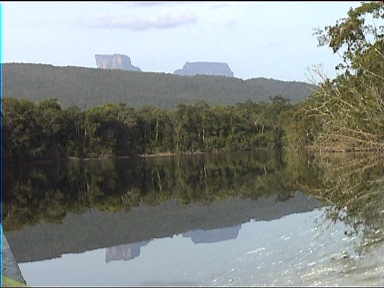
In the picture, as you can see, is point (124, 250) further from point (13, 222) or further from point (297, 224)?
point (13, 222)

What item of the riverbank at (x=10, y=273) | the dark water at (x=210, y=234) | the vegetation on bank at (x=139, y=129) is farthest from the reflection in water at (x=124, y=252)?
the vegetation on bank at (x=139, y=129)

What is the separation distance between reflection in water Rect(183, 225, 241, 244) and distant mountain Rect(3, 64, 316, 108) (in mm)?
82860

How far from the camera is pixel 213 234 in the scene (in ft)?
48.8

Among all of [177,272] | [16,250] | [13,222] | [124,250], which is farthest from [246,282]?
[13,222]

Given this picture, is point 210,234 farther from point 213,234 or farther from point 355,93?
point 355,93

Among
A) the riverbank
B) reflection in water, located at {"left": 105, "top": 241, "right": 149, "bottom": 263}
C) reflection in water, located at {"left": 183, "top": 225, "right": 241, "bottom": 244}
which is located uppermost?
the riverbank

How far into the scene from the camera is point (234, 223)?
1672cm

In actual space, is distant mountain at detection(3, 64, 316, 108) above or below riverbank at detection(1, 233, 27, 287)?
above

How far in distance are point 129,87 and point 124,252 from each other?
355 ft

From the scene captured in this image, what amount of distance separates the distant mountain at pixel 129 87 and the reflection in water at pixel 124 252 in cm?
8356

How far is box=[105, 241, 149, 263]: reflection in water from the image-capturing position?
12.6m

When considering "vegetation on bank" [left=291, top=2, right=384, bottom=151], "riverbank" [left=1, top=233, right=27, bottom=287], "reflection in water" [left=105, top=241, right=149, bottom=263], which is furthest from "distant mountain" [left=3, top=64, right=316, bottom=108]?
"riverbank" [left=1, top=233, right=27, bottom=287]

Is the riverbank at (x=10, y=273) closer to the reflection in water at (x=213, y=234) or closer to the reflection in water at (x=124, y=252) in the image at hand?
the reflection in water at (x=124, y=252)

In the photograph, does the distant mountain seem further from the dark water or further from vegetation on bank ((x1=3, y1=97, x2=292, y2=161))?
the dark water
